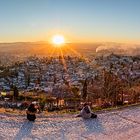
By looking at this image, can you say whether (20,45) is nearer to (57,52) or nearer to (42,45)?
(42,45)

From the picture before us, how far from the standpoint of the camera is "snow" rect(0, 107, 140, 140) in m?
12.2

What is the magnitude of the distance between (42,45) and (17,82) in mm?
82465

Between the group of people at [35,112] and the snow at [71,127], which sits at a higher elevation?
the group of people at [35,112]

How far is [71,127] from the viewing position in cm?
1321

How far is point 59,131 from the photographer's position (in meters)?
12.7

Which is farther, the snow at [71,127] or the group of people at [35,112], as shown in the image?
the group of people at [35,112]

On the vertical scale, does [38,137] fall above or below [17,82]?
above

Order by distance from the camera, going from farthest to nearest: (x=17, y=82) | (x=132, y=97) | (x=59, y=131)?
(x=17, y=82) < (x=132, y=97) < (x=59, y=131)

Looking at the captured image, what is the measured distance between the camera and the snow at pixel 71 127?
12.2m

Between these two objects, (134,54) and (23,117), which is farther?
(134,54)

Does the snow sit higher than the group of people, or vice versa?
the group of people

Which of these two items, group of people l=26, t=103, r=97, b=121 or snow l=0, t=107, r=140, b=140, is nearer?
snow l=0, t=107, r=140, b=140

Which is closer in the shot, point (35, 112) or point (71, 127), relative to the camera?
point (71, 127)

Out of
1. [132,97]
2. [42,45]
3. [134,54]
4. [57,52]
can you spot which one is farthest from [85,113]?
[42,45]
